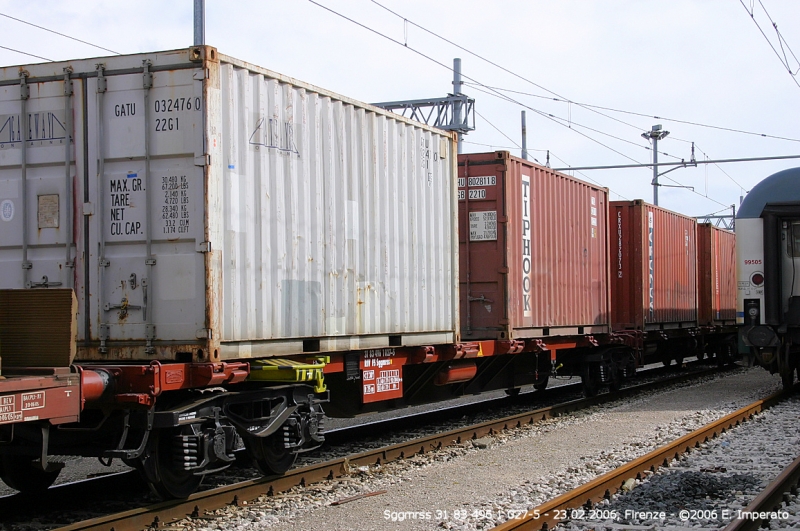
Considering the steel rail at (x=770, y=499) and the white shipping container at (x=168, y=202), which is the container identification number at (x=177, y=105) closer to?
the white shipping container at (x=168, y=202)

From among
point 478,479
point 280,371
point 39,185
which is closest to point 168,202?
point 39,185

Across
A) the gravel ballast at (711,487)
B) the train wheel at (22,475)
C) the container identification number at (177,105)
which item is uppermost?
the container identification number at (177,105)

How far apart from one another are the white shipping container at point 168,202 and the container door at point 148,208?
1 cm

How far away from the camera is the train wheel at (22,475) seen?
7.21 metres

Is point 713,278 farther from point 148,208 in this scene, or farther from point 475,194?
point 148,208

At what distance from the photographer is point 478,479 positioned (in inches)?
321

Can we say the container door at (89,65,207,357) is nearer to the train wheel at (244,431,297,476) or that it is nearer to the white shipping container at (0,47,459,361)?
the white shipping container at (0,47,459,361)

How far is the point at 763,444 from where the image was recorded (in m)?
9.77

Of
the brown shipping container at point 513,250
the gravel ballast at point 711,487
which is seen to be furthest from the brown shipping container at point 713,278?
the gravel ballast at point 711,487

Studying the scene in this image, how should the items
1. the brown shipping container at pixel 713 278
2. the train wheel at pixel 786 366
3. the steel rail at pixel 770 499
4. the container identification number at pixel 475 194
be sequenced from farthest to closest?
1. the brown shipping container at pixel 713 278
2. the train wheel at pixel 786 366
3. the container identification number at pixel 475 194
4. the steel rail at pixel 770 499

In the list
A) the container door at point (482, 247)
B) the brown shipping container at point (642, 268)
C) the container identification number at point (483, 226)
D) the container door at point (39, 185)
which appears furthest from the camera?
the brown shipping container at point (642, 268)

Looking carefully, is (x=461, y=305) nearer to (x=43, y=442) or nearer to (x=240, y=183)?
(x=240, y=183)

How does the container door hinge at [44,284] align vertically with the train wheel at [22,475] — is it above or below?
above

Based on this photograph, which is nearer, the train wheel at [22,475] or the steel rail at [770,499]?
the steel rail at [770,499]
